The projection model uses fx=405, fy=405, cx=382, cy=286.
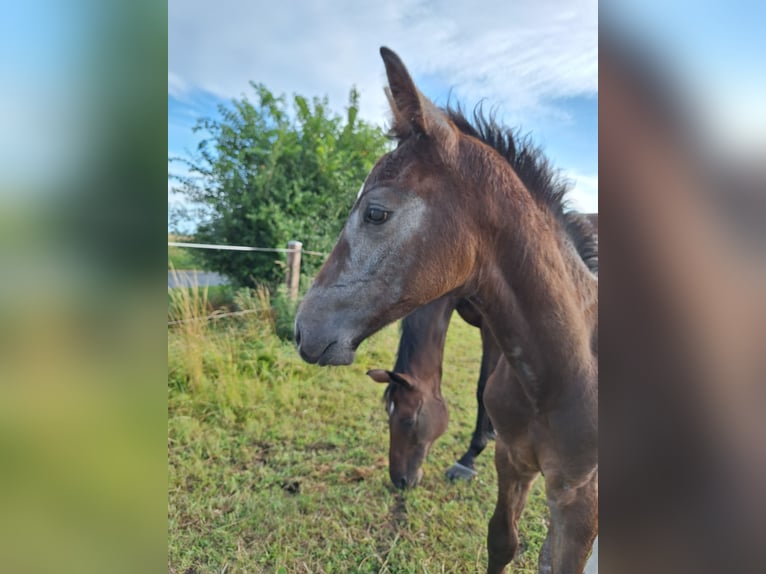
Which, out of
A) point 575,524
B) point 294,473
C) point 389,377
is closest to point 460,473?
point 389,377

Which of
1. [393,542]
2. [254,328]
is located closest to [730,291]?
[393,542]

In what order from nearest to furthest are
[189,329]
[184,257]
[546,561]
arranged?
[546,561], [189,329], [184,257]

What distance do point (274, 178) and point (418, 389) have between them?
2.77 m

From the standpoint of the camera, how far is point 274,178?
414cm

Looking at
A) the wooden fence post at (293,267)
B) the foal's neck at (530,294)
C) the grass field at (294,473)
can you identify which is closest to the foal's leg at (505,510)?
the grass field at (294,473)

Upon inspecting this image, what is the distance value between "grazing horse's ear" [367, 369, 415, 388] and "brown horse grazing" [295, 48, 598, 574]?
3.28ft

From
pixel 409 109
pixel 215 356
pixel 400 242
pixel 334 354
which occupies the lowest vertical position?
pixel 215 356

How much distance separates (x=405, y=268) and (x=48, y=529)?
0.94m

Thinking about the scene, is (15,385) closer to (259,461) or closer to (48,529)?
(48,529)

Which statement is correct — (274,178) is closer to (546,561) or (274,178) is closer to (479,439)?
(479,439)

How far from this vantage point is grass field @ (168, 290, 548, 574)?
205 centimetres

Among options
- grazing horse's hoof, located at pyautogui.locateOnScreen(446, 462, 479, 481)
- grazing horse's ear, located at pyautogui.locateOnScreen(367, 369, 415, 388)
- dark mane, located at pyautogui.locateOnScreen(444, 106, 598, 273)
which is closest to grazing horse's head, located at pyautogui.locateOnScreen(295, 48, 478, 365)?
dark mane, located at pyautogui.locateOnScreen(444, 106, 598, 273)

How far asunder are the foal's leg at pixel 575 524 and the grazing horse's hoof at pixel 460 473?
4.47 ft

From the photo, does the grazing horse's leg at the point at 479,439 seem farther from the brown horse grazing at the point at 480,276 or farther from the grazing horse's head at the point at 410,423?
the brown horse grazing at the point at 480,276
